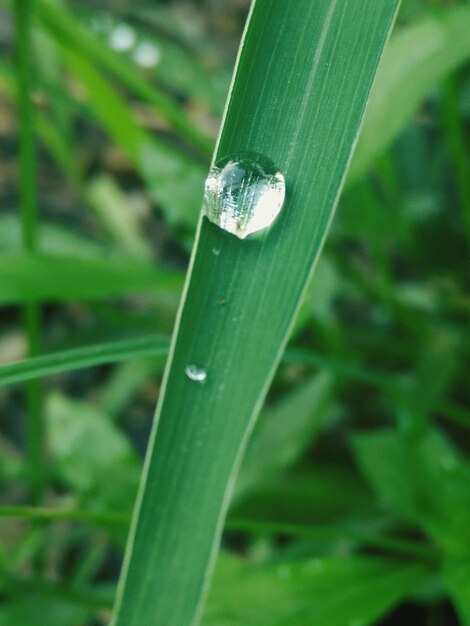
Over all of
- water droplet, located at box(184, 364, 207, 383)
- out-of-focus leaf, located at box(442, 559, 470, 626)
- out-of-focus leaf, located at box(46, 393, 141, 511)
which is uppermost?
out-of-focus leaf, located at box(46, 393, 141, 511)

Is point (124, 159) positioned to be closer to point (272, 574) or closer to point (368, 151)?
point (368, 151)

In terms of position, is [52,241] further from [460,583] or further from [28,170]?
[460,583]

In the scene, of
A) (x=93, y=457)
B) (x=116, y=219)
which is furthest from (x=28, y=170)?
(x=116, y=219)

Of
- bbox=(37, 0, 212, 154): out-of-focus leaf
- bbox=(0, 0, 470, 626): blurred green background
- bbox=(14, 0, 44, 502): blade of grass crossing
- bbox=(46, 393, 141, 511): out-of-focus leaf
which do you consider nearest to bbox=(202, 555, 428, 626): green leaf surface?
bbox=(0, 0, 470, 626): blurred green background

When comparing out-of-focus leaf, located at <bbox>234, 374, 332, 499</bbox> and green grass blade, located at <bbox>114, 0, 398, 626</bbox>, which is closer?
green grass blade, located at <bbox>114, 0, 398, 626</bbox>

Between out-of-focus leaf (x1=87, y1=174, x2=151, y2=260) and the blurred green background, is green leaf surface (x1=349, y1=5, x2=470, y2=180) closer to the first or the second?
the blurred green background

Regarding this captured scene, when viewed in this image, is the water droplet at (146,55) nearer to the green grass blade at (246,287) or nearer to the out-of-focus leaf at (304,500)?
the out-of-focus leaf at (304,500)
